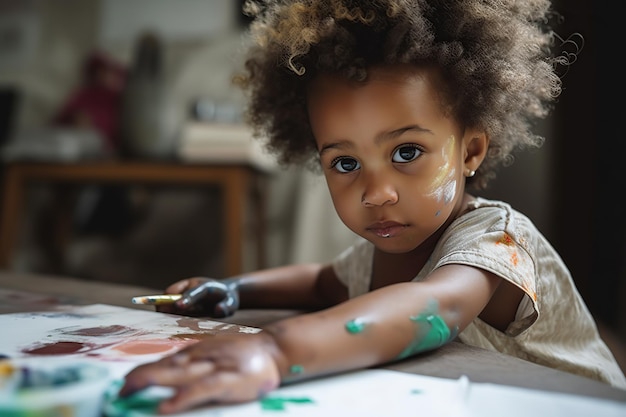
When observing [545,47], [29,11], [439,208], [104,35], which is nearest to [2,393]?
[439,208]

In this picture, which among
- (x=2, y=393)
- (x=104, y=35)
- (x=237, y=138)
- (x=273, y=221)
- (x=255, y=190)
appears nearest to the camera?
(x=2, y=393)

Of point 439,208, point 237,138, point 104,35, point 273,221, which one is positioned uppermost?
point 104,35

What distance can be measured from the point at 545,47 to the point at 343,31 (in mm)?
349

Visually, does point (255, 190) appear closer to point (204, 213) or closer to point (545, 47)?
point (204, 213)

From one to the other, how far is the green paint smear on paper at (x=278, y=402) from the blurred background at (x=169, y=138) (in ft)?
5.48

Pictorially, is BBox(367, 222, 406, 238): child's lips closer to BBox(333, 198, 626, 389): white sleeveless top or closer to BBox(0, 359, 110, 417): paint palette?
BBox(333, 198, 626, 389): white sleeveless top

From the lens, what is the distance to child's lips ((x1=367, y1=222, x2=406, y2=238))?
30.2 inches

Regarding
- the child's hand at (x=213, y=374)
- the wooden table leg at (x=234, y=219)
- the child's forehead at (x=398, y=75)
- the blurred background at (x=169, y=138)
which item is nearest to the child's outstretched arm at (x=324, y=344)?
the child's hand at (x=213, y=374)

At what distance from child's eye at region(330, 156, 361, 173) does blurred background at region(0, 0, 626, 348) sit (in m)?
1.33

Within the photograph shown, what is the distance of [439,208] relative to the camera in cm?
77

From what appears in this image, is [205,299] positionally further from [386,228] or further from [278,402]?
[278,402]

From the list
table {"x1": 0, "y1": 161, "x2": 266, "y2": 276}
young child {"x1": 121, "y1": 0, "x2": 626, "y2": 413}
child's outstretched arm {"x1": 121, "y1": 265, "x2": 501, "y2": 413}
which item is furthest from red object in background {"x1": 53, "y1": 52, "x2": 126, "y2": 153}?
child's outstretched arm {"x1": 121, "y1": 265, "x2": 501, "y2": 413}

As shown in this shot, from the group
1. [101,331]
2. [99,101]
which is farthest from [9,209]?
[101,331]

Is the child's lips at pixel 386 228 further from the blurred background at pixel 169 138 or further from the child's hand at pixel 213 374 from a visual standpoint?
the blurred background at pixel 169 138
